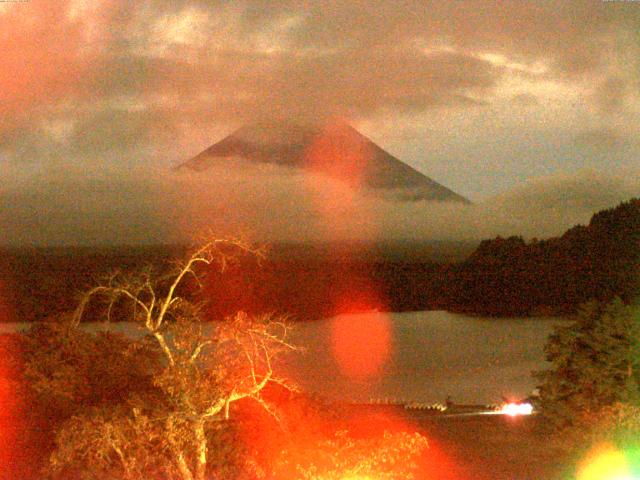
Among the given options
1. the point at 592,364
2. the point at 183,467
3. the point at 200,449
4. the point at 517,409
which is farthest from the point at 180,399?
the point at 517,409

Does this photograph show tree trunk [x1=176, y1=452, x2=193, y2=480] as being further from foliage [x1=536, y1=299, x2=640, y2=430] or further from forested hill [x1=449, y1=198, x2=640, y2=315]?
forested hill [x1=449, y1=198, x2=640, y2=315]

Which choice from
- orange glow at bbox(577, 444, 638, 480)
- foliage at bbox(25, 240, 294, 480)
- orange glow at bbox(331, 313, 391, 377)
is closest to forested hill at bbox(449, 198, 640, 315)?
orange glow at bbox(331, 313, 391, 377)

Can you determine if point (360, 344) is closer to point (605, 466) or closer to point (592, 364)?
point (592, 364)

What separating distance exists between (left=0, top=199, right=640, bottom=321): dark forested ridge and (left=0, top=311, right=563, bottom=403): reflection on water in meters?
1.41

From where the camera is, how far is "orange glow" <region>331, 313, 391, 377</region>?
1467cm

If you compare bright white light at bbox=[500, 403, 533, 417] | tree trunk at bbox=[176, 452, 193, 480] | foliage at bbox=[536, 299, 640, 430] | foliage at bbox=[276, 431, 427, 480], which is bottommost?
tree trunk at bbox=[176, 452, 193, 480]

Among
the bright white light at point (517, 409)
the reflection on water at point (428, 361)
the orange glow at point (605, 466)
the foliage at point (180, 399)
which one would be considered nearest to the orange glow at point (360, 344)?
the reflection on water at point (428, 361)

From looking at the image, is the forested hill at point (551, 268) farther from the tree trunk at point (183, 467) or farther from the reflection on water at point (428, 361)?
the tree trunk at point (183, 467)

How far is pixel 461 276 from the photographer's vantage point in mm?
25422

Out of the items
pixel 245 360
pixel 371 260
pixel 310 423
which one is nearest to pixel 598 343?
pixel 310 423

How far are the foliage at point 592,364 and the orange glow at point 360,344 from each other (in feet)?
17.5

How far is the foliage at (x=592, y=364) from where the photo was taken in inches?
358

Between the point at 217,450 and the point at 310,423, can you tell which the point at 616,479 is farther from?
the point at 217,450

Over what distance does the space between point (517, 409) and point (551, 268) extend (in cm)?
1504
